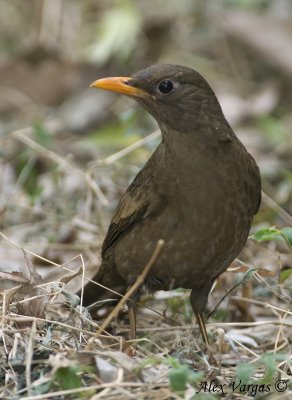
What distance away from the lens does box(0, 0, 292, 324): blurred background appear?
699cm

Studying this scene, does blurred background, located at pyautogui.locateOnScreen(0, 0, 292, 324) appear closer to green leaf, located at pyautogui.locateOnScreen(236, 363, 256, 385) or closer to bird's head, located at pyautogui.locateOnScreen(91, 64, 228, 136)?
bird's head, located at pyautogui.locateOnScreen(91, 64, 228, 136)

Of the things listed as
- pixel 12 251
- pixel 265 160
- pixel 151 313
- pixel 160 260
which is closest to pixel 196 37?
pixel 265 160

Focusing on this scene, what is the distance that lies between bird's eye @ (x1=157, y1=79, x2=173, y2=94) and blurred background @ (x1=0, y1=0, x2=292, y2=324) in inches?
60.0

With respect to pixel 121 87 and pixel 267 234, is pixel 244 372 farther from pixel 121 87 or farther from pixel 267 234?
pixel 121 87

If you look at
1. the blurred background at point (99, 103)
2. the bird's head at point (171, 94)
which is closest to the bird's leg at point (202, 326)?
the blurred background at point (99, 103)

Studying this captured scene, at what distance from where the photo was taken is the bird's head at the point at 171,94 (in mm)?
5027

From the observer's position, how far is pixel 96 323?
16.7 feet

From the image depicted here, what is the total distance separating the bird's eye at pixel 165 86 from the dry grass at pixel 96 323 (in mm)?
985

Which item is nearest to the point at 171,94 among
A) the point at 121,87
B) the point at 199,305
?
the point at 121,87

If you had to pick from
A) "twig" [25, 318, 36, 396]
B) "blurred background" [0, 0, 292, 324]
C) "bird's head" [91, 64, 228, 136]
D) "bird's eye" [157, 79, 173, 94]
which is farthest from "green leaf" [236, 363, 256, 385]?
"blurred background" [0, 0, 292, 324]

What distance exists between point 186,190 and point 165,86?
59cm

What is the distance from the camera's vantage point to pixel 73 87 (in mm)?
10242

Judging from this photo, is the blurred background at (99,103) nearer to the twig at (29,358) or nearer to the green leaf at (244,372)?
the twig at (29,358)

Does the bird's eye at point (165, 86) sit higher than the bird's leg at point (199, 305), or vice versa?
the bird's eye at point (165, 86)
